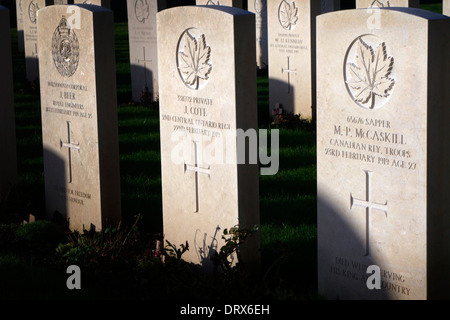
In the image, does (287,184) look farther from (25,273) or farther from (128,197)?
(25,273)

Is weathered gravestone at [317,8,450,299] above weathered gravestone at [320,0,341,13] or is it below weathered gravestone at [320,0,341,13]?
below

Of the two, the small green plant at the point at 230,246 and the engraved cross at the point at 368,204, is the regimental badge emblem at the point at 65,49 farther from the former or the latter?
the engraved cross at the point at 368,204

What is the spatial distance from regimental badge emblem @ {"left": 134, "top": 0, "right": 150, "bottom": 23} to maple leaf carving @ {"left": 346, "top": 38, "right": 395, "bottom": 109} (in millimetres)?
8167

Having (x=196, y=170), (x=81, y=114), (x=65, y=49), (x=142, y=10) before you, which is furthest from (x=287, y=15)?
(x=196, y=170)

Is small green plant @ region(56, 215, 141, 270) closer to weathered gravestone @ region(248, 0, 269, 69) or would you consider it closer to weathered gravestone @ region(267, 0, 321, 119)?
weathered gravestone @ region(267, 0, 321, 119)

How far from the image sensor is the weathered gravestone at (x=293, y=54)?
404 inches

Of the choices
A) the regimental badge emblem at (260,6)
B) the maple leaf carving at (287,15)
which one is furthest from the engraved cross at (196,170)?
the regimental badge emblem at (260,6)

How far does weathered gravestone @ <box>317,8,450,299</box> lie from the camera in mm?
4258

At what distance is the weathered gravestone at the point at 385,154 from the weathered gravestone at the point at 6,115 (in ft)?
12.0

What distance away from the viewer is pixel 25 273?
215 inches

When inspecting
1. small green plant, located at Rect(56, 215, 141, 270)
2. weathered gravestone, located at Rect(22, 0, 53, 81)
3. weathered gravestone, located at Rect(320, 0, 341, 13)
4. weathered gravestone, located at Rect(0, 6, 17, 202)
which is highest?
weathered gravestone, located at Rect(320, 0, 341, 13)

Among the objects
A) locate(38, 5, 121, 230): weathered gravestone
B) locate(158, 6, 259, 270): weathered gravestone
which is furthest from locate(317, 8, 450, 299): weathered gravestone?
locate(38, 5, 121, 230): weathered gravestone

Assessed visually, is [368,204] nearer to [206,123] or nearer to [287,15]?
[206,123]

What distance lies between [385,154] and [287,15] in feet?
20.7
